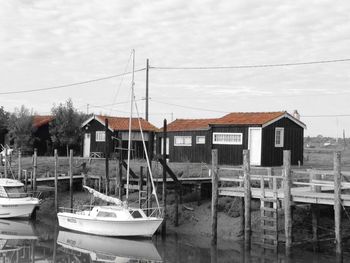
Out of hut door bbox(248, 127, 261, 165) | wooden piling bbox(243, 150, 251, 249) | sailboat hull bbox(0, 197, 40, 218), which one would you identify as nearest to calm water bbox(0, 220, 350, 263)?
wooden piling bbox(243, 150, 251, 249)

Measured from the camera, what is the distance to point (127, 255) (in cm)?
2467

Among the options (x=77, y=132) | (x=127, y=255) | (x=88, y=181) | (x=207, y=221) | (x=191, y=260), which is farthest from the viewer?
(x=77, y=132)

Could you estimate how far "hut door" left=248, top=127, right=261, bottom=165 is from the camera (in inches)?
1523

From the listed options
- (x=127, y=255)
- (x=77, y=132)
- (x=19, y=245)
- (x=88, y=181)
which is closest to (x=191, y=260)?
(x=127, y=255)

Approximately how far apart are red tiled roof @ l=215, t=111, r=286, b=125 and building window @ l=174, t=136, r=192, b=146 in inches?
120

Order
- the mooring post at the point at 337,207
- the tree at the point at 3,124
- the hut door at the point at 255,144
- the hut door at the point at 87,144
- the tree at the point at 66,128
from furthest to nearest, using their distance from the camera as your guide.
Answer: the tree at the point at 3,124
the tree at the point at 66,128
the hut door at the point at 87,144
the hut door at the point at 255,144
the mooring post at the point at 337,207

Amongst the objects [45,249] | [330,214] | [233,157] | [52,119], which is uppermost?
[52,119]

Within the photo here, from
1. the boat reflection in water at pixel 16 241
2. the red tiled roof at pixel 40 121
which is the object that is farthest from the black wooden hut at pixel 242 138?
the red tiled roof at pixel 40 121

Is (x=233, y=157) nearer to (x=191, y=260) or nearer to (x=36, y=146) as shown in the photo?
(x=191, y=260)

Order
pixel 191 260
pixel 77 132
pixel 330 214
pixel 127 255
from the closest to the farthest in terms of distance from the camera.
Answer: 1. pixel 191 260
2. pixel 127 255
3. pixel 330 214
4. pixel 77 132

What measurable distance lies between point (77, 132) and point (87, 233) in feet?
95.9

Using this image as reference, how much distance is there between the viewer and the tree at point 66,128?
186 feet

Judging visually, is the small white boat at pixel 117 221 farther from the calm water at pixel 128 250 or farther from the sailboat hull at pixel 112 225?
the calm water at pixel 128 250

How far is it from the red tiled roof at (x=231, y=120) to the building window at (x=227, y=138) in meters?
0.90
